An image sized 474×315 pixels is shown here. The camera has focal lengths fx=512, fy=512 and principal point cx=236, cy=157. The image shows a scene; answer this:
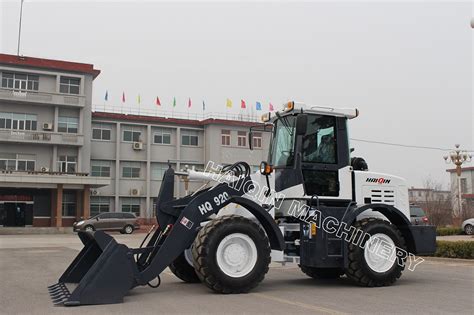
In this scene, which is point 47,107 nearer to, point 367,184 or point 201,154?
point 201,154

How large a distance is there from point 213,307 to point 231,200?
2.12 m

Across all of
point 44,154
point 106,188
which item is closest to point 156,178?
point 106,188

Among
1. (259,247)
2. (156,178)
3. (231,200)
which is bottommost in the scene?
(259,247)

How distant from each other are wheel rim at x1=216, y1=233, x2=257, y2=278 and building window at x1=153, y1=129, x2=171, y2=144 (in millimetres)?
44161

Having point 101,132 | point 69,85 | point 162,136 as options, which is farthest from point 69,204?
point 162,136

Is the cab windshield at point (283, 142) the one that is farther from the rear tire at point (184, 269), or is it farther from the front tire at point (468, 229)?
the front tire at point (468, 229)

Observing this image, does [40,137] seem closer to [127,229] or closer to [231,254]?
[127,229]

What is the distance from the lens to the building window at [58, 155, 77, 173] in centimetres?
4621

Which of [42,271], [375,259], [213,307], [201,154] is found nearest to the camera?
[213,307]

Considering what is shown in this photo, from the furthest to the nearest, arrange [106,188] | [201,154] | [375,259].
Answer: [201,154] < [106,188] < [375,259]

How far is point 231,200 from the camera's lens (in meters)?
8.94

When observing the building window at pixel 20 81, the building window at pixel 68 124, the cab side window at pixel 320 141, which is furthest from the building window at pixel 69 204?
the cab side window at pixel 320 141

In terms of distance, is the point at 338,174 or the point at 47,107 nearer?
the point at 338,174

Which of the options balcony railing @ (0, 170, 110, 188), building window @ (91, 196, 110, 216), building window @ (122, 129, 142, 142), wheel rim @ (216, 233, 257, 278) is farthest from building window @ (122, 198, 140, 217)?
wheel rim @ (216, 233, 257, 278)
